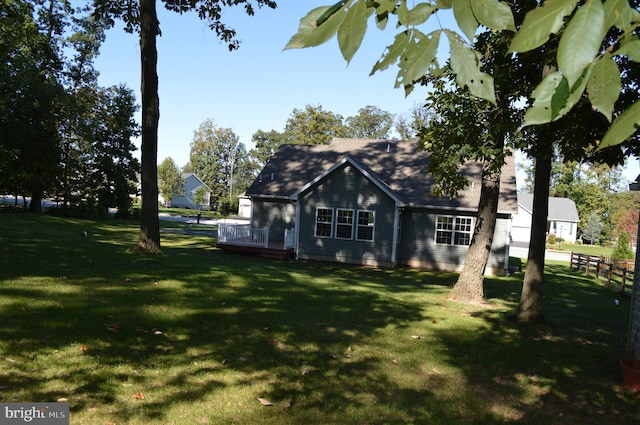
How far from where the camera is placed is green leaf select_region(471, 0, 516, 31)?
1.47m

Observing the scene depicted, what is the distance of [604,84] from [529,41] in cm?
24

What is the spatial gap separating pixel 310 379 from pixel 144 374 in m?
1.89

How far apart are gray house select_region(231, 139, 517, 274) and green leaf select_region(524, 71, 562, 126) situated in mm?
20972

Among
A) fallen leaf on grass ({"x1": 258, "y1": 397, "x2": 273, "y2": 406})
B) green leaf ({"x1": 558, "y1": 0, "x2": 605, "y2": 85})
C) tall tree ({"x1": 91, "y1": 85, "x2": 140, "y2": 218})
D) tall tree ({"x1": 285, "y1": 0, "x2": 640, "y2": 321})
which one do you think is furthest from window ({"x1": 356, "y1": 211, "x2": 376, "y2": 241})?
tall tree ({"x1": 91, "y1": 85, "x2": 140, "y2": 218})

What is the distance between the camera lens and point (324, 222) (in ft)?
77.6

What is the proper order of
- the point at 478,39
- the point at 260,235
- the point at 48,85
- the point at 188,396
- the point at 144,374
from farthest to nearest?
the point at 48,85 → the point at 260,235 → the point at 478,39 → the point at 144,374 → the point at 188,396

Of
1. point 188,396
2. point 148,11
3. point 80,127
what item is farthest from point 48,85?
point 188,396

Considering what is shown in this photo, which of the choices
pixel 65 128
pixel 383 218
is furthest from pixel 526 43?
pixel 65 128

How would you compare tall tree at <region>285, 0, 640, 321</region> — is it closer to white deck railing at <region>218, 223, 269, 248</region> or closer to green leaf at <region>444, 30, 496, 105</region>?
green leaf at <region>444, 30, 496, 105</region>

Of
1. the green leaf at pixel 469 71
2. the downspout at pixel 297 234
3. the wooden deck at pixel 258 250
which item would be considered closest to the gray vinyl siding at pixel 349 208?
the downspout at pixel 297 234

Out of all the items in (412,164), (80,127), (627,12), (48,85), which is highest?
(48,85)

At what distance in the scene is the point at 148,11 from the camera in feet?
45.5

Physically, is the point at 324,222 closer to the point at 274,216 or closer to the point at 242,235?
the point at 274,216

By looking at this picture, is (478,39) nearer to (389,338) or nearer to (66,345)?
(389,338)
